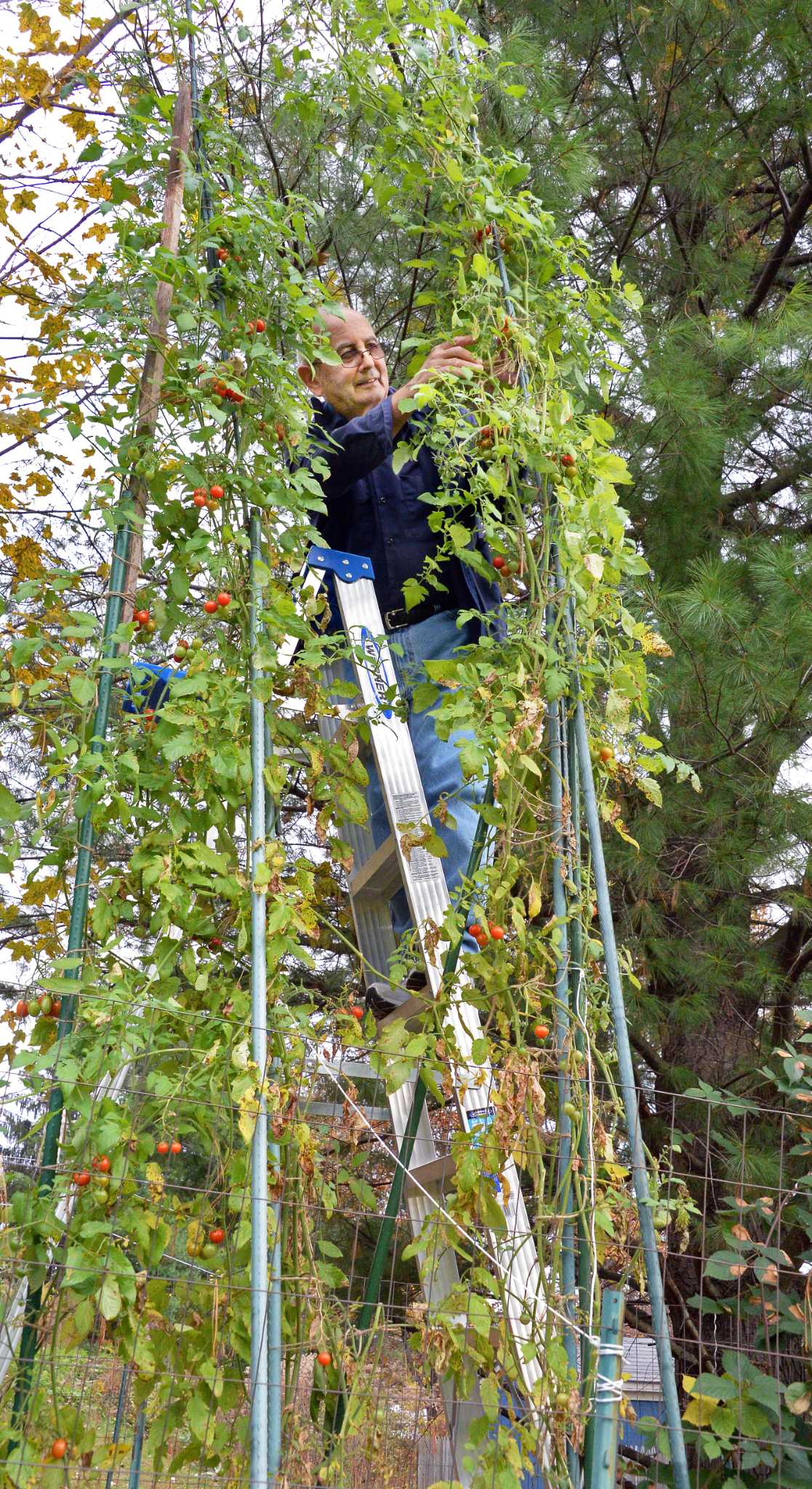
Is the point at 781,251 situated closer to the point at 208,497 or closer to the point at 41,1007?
the point at 208,497

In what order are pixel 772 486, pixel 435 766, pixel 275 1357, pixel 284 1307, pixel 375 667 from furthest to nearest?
1. pixel 772 486
2. pixel 435 766
3. pixel 375 667
4. pixel 284 1307
5. pixel 275 1357

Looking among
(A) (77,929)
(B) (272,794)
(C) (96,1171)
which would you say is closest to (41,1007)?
(A) (77,929)

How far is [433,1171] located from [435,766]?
73 centimetres

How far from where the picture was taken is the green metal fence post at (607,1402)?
151cm

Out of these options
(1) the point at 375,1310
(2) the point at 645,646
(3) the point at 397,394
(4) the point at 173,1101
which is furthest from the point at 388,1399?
(3) the point at 397,394

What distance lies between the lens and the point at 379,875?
2.40 metres

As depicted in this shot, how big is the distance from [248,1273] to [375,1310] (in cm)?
23

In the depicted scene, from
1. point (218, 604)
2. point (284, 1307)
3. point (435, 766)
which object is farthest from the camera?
point (435, 766)

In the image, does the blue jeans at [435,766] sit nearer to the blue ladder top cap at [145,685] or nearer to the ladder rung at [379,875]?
the ladder rung at [379,875]

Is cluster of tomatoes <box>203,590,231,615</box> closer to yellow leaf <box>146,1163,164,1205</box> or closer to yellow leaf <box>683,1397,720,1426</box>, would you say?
yellow leaf <box>146,1163,164,1205</box>

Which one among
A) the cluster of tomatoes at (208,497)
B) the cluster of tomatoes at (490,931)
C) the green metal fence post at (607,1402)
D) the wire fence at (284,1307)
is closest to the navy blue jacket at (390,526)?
the cluster of tomatoes at (208,497)

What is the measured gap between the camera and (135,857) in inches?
69.1

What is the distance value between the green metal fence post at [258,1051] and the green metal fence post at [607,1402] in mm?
402

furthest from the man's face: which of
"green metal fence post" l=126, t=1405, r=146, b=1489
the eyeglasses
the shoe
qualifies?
"green metal fence post" l=126, t=1405, r=146, b=1489
